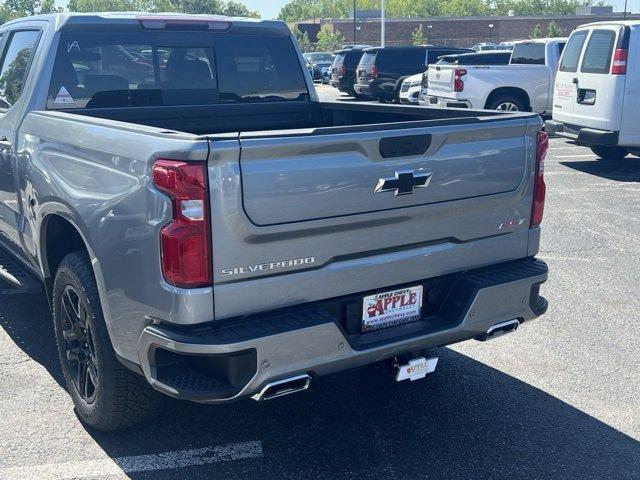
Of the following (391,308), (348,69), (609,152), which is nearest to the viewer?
(391,308)

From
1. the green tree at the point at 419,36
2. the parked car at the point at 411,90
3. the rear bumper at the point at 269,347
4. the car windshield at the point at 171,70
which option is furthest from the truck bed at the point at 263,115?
the green tree at the point at 419,36

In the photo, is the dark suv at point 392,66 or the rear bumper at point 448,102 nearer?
the rear bumper at point 448,102

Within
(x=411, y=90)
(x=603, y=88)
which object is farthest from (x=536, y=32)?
(x=603, y=88)

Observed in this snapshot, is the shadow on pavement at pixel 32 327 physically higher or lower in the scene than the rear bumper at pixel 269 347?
lower

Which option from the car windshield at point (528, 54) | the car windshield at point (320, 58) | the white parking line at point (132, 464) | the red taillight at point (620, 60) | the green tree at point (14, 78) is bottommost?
the car windshield at point (320, 58)

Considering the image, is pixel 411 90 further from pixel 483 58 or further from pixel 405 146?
pixel 405 146

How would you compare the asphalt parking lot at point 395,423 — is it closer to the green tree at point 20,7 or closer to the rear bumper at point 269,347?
the rear bumper at point 269,347

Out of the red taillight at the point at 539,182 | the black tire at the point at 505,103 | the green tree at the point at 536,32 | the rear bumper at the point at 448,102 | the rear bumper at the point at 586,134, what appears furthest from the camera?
the green tree at the point at 536,32

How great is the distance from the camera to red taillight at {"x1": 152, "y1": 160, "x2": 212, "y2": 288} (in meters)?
3.00

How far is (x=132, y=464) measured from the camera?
3.74 meters

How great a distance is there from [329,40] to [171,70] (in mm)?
74176

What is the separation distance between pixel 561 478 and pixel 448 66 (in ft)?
42.6

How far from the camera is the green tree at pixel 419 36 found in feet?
245

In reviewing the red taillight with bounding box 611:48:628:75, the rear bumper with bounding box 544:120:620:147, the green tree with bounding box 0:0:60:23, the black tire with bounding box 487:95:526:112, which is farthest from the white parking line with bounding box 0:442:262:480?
the green tree with bounding box 0:0:60:23
